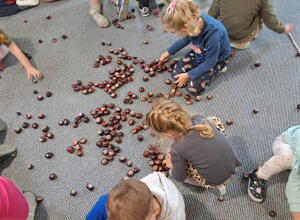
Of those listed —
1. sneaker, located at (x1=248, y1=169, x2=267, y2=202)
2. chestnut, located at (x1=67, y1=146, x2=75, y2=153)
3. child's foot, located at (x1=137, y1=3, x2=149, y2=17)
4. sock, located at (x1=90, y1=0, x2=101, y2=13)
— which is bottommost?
chestnut, located at (x1=67, y1=146, x2=75, y2=153)

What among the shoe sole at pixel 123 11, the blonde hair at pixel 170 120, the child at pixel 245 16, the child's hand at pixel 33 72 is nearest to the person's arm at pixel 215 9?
the child at pixel 245 16

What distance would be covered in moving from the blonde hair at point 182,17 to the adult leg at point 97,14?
944 millimetres

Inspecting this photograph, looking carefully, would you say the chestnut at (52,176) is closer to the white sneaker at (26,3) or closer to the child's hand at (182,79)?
the child's hand at (182,79)

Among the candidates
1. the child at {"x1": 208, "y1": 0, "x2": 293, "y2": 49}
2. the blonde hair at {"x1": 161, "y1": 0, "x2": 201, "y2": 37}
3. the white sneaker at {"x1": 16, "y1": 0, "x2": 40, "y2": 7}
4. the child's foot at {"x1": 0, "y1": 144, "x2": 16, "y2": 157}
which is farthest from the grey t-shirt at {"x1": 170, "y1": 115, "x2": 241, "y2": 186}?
the white sneaker at {"x1": 16, "y1": 0, "x2": 40, "y2": 7}

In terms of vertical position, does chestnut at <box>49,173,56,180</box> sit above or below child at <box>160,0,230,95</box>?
below

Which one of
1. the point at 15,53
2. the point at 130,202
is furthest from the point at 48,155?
the point at 130,202

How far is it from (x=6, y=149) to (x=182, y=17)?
1.32 meters

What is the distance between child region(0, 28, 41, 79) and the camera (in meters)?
1.85

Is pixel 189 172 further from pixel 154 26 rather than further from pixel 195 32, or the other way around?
pixel 154 26

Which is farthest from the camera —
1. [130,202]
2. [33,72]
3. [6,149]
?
[33,72]

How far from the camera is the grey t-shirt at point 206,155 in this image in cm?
111

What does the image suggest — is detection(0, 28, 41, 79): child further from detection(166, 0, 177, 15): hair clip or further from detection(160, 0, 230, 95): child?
detection(166, 0, 177, 15): hair clip

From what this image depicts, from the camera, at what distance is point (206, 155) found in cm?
113

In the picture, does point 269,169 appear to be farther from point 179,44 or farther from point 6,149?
point 6,149
